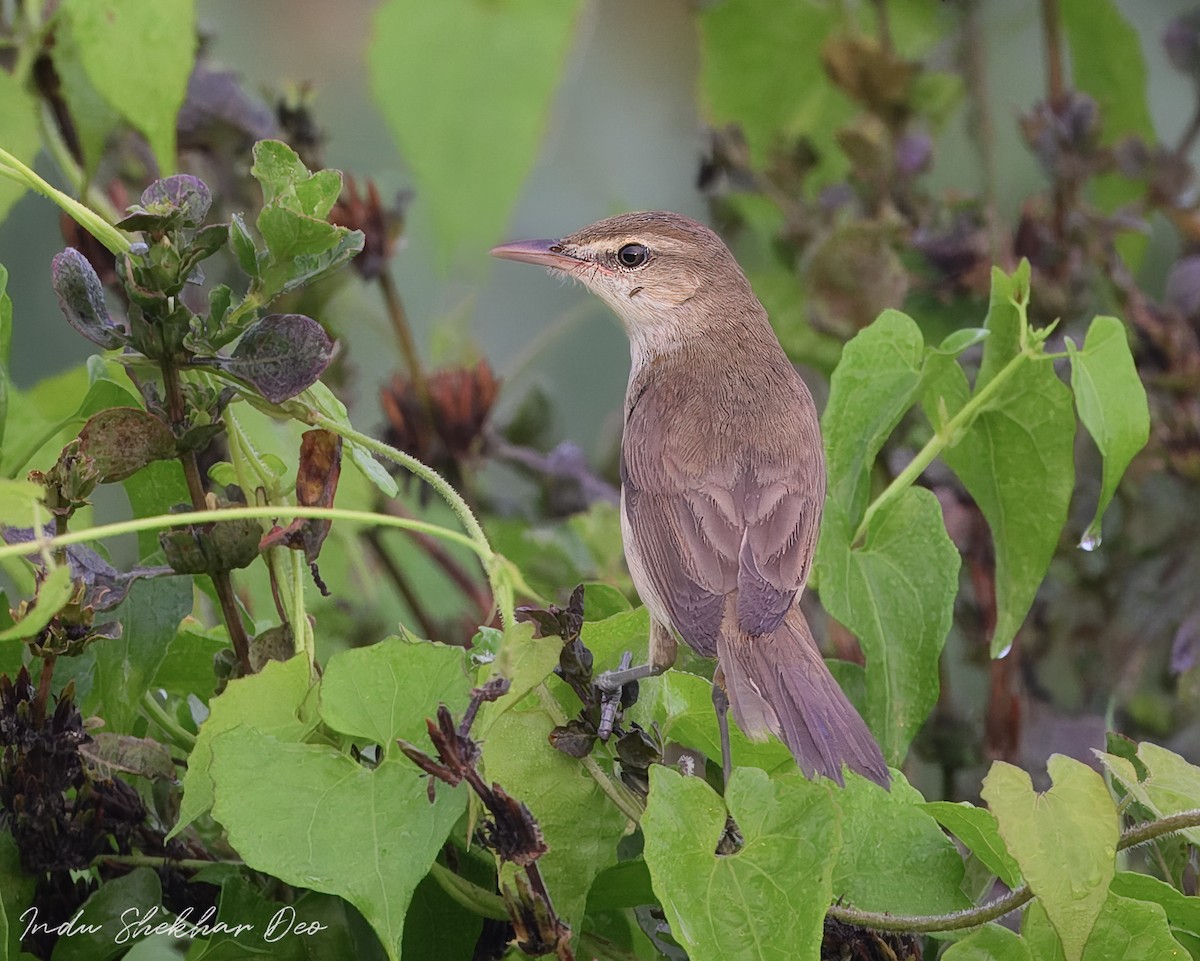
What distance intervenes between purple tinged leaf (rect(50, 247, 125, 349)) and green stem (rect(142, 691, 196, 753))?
0.30m

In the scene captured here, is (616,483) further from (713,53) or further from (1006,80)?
(1006,80)

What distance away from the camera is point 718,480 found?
174 centimetres

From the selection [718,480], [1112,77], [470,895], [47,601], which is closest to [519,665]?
[470,895]

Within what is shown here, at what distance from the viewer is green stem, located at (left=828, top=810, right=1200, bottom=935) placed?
3.48 feet

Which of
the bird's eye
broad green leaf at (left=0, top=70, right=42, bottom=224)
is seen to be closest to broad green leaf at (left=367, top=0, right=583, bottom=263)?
the bird's eye

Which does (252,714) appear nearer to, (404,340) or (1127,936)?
(1127,936)

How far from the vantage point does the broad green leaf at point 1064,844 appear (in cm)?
99

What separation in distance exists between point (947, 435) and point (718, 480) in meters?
0.32

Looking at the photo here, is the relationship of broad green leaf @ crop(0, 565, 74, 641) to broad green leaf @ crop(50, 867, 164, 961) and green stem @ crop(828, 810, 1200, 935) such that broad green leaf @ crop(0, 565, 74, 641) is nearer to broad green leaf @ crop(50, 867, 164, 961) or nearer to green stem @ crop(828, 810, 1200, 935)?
broad green leaf @ crop(50, 867, 164, 961)

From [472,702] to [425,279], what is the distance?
3441 mm

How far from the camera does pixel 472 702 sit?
0.99 meters

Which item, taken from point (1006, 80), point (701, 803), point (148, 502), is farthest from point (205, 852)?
point (1006, 80)

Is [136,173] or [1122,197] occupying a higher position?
[136,173]

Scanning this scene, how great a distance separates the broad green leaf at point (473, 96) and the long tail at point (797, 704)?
2.91 ft
